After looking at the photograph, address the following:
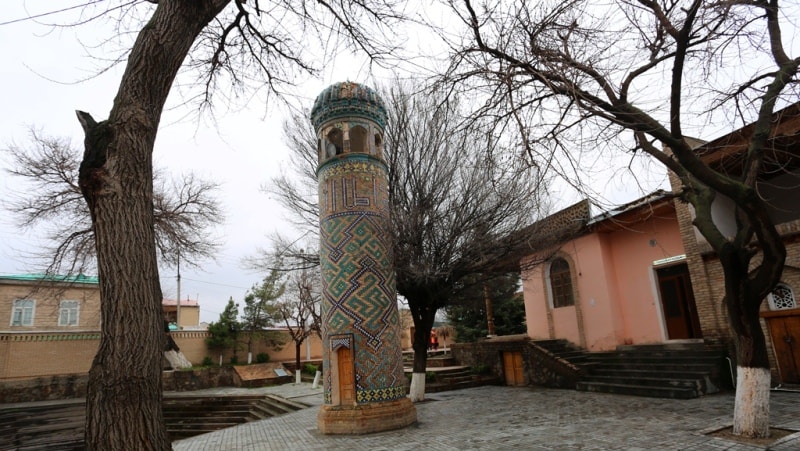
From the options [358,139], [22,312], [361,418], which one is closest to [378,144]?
[358,139]

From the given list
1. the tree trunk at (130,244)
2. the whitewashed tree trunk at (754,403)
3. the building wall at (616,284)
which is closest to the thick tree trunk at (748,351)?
the whitewashed tree trunk at (754,403)

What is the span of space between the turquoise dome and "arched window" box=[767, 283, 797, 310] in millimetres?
9664

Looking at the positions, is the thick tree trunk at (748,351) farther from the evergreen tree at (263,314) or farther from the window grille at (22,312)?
the window grille at (22,312)

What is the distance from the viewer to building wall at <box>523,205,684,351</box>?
13492 millimetres

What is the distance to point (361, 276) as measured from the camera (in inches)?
367

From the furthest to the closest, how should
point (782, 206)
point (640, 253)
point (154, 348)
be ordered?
point (640, 253) < point (782, 206) < point (154, 348)

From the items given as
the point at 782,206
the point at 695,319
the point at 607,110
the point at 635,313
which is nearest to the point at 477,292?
the point at 635,313

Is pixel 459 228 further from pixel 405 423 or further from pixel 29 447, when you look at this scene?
pixel 29 447

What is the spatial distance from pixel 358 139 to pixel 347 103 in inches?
35.9

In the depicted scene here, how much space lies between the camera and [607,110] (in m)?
5.53

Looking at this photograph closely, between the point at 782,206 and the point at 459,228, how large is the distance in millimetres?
8626

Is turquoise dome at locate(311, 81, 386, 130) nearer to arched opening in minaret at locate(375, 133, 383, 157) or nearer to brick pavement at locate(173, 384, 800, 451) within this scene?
arched opening in minaret at locate(375, 133, 383, 157)

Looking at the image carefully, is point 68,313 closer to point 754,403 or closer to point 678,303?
point 678,303

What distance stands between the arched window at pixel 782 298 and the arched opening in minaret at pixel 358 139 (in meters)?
9.63
